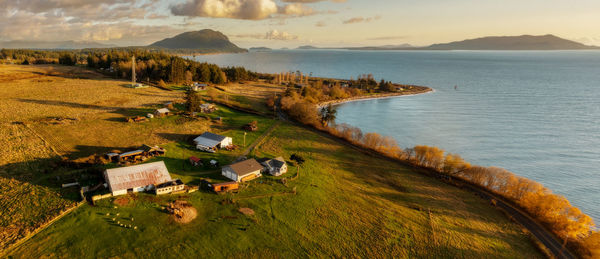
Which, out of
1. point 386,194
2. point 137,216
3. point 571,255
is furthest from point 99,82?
point 571,255

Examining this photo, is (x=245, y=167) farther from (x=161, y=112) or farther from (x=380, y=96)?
(x=380, y=96)

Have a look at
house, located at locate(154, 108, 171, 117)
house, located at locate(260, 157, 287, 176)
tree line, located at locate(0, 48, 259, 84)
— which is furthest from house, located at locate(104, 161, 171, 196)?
tree line, located at locate(0, 48, 259, 84)

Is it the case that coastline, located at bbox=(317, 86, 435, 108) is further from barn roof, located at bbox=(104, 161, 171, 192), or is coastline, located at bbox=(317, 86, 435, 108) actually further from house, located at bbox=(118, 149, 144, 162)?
barn roof, located at bbox=(104, 161, 171, 192)

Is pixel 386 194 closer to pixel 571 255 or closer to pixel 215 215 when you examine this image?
pixel 571 255

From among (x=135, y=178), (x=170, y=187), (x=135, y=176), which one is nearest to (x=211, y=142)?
(x=170, y=187)

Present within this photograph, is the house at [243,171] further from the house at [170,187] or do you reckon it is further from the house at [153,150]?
the house at [153,150]

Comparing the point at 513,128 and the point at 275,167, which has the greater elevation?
the point at 513,128
